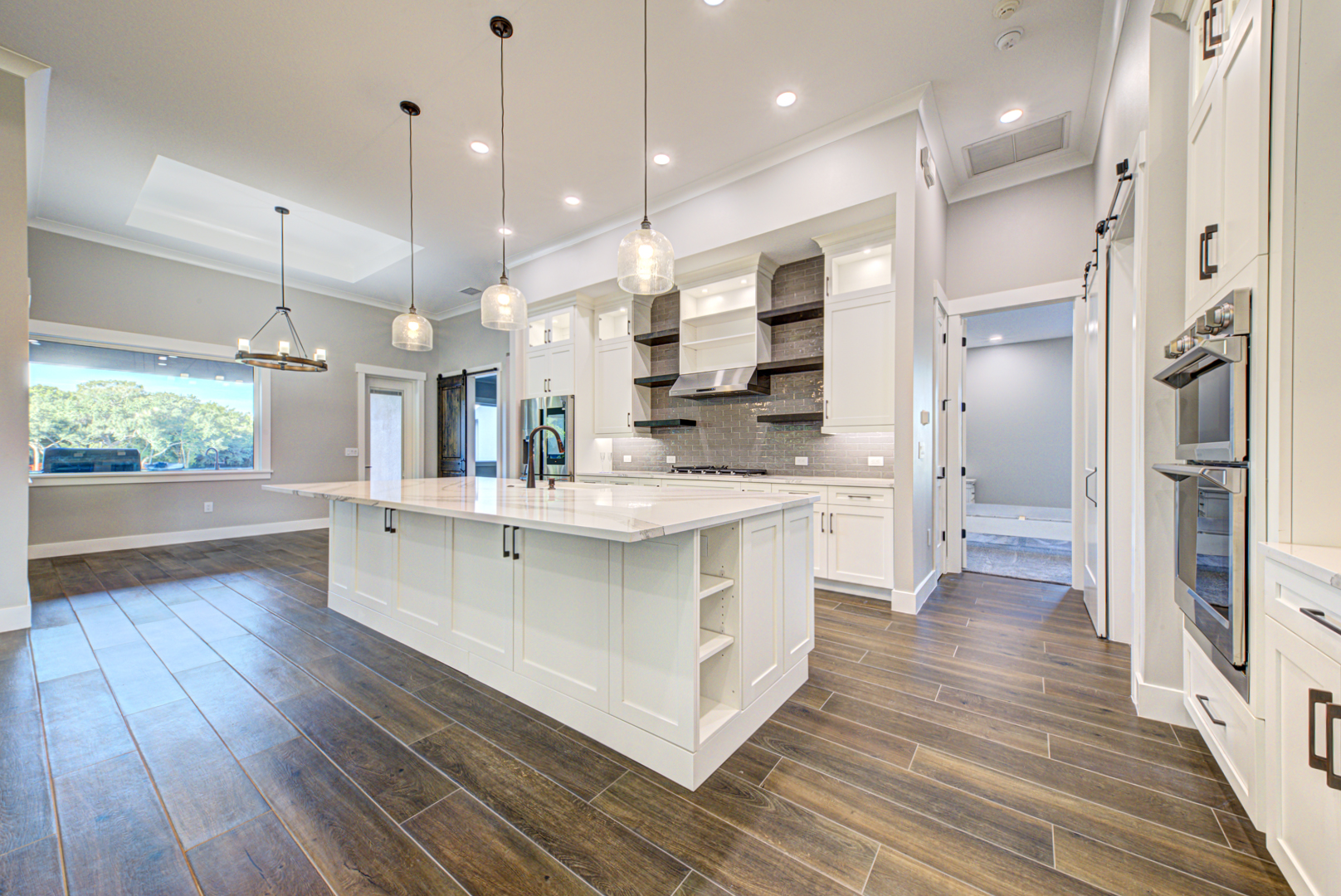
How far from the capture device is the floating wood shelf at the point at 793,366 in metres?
3.98

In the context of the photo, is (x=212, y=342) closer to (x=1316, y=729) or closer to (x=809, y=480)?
(x=809, y=480)

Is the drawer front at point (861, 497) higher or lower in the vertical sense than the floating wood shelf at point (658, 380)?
lower

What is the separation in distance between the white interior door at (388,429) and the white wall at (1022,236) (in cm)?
753

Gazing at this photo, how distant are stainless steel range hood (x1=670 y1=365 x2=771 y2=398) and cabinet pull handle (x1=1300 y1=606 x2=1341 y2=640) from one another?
3334 millimetres

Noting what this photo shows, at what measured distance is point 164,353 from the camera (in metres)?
5.39

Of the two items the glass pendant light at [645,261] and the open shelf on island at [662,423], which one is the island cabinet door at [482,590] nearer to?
the glass pendant light at [645,261]

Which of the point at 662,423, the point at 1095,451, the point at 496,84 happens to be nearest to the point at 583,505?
the point at 496,84

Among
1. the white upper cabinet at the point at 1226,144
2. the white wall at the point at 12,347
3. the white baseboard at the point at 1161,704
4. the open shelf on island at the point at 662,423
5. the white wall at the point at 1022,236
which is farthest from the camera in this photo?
the open shelf on island at the point at 662,423

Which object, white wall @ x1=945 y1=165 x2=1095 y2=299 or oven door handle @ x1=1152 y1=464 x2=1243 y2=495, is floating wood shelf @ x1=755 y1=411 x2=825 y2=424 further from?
oven door handle @ x1=1152 y1=464 x2=1243 y2=495

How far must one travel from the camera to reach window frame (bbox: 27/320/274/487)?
15.6 feet

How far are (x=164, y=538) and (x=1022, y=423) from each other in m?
12.0

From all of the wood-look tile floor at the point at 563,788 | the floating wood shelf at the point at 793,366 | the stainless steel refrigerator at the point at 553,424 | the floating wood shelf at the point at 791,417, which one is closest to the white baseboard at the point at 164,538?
the stainless steel refrigerator at the point at 553,424

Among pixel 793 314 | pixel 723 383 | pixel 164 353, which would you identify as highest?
pixel 793 314

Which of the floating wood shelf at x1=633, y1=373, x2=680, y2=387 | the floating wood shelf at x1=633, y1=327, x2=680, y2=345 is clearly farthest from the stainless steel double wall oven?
the floating wood shelf at x1=633, y1=327, x2=680, y2=345
